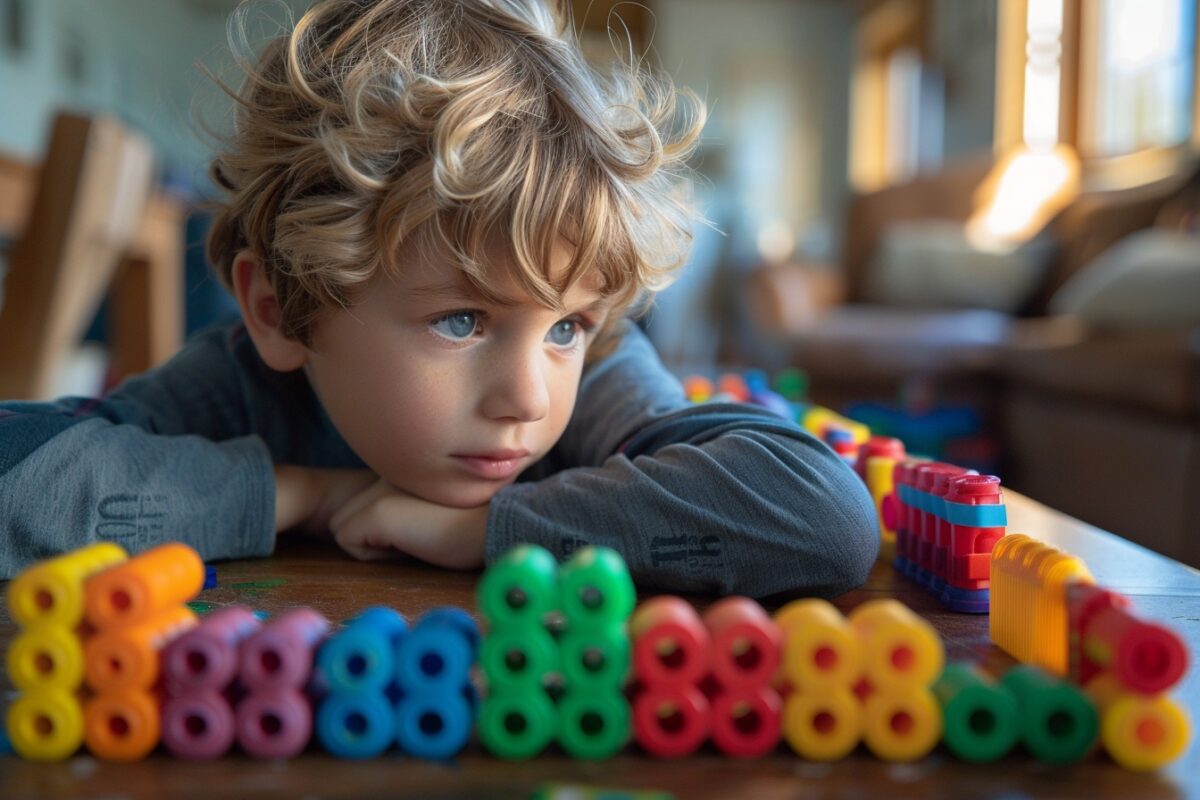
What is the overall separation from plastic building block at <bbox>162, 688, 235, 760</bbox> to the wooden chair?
3.99 ft

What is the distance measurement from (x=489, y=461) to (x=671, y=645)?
35 centimetres

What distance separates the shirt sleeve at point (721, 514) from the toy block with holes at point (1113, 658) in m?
0.16

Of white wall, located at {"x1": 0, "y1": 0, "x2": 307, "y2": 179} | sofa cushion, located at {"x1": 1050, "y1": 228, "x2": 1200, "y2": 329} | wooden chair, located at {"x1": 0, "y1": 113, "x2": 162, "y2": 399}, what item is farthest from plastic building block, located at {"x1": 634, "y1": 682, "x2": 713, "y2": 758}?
white wall, located at {"x1": 0, "y1": 0, "x2": 307, "y2": 179}

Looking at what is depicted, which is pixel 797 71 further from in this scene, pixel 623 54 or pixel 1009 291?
pixel 623 54

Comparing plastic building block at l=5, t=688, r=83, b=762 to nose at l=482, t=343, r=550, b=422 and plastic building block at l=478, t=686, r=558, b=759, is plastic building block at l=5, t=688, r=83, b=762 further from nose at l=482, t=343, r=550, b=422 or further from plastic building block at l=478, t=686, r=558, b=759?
nose at l=482, t=343, r=550, b=422

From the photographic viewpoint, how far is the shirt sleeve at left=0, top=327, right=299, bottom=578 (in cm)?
78

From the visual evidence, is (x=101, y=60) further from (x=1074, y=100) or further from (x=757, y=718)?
(x=757, y=718)

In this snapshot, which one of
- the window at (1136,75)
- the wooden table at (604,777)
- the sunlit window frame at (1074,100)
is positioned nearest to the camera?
the wooden table at (604,777)

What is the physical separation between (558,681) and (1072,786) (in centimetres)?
22

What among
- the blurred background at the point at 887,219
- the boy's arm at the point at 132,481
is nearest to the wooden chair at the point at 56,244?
the blurred background at the point at 887,219

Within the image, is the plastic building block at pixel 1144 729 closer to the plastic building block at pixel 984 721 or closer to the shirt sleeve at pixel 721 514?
the plastic building block at pixel 984 721

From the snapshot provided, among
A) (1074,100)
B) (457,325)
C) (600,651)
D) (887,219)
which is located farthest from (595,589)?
(1074,100)

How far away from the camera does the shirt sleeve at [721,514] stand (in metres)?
0.73

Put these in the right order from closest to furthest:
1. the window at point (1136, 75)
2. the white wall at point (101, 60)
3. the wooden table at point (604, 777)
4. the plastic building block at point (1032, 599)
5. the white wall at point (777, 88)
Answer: the wooden table at point (604, 777) < the plastic building block at point (1032, 599) < the window at point (1136, 75) < the white wall at point (101, 60) < the white wall at point (777, 88)
